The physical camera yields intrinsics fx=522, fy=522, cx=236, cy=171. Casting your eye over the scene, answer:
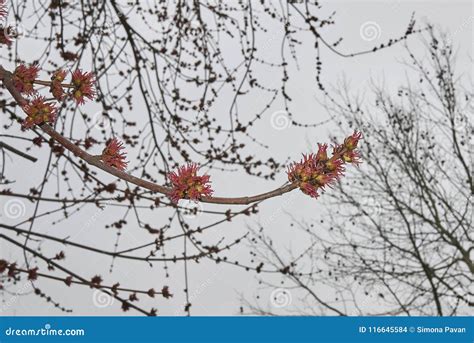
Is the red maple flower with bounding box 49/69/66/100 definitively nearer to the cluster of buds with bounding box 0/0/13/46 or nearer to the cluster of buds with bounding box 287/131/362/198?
the cluster of buds with bounding box 0/0/13/46

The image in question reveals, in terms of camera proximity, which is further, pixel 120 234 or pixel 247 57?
pixel 247 57

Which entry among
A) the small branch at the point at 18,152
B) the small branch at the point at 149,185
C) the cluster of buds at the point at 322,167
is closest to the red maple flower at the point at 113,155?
the small branch at the point at 149,185

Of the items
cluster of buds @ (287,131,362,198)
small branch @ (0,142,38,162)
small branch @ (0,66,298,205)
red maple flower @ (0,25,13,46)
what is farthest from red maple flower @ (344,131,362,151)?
small branch @ (0,142,38,162)

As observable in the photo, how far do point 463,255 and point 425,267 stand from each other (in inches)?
21.8

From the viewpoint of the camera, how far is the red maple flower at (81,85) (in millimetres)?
1539

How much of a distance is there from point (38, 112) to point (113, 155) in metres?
0.25

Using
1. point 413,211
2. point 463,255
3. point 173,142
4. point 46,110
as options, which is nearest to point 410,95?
point 413,211

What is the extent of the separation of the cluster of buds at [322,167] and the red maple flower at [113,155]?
1.56 ft

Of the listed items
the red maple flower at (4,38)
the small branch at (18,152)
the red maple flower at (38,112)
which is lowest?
the red maple flower at (38,112)

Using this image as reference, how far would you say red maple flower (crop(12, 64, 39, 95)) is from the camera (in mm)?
1570

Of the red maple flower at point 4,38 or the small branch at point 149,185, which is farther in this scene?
the red maple flower at point 4,38

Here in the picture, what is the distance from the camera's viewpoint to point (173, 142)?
4469 millimetres

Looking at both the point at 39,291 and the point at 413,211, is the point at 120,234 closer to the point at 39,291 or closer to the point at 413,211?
the point at 39,291

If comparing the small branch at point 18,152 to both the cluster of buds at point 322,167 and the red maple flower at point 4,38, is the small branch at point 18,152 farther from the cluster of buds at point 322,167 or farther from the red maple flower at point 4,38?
the cluster of buds at point 322,167
